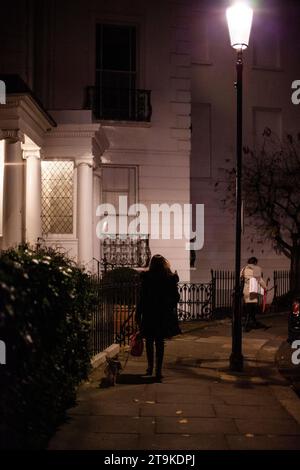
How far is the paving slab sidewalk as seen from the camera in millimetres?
5949

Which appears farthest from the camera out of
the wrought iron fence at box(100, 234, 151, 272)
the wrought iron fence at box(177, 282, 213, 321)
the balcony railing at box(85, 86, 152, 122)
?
the balcony railing at box(85, 86, 152, 122)

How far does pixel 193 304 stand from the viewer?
1780 cm

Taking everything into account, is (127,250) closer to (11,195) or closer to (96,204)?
(96,204)

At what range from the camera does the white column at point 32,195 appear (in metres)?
13.6

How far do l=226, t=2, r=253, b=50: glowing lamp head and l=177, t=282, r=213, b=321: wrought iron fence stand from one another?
27.8 ft

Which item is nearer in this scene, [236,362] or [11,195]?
[236,362]

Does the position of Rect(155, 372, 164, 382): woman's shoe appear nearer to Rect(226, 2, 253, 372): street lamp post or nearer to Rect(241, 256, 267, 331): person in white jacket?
Rect(226, 2, 253, 372): street lamp post

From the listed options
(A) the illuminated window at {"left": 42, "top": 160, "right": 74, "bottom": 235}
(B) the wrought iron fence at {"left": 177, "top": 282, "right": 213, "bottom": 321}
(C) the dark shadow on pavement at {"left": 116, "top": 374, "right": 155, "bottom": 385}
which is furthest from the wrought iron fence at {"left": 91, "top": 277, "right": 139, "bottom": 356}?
(B) the wrought iron fence at {"left": 177, "top": 282, "right": 213, "bottom": 321}

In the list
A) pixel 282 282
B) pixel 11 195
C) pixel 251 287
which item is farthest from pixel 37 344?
pixel 282 282

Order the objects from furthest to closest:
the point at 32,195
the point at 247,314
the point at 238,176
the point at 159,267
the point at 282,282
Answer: the point at 282,282 → the point at 247,314 → the point at 32,195 → the point at 238,176 → the point at 159,267

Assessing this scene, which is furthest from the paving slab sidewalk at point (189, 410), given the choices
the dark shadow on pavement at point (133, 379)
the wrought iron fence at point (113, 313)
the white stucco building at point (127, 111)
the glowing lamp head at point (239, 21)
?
the glowing lamp head at point (239, 21)

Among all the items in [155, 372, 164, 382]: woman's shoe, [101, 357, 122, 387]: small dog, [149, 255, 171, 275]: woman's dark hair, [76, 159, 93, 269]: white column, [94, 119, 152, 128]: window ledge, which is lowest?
[155, 372, 164, 382]: woman's shoe

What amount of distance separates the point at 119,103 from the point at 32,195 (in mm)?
5698

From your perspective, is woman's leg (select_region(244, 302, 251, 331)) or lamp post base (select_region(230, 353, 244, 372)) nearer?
lamp post base (select_region(230, 353, 244, 372))
